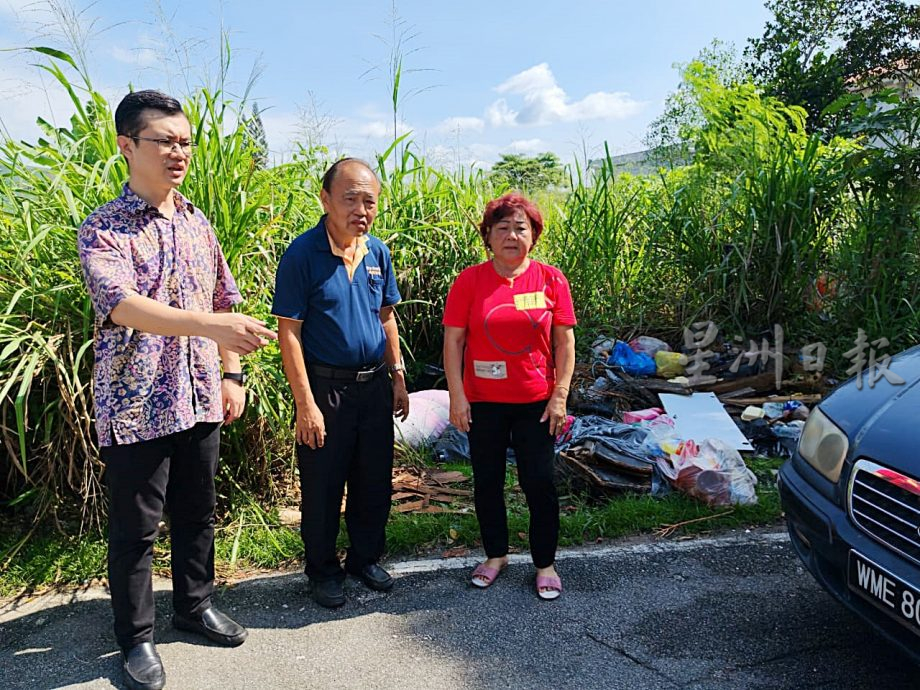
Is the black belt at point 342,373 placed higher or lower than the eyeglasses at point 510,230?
lower

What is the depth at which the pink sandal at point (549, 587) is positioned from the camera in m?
3.04

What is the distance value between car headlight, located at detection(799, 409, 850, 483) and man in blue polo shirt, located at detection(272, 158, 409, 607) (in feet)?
5.68

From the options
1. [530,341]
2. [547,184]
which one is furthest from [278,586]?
[547,184]

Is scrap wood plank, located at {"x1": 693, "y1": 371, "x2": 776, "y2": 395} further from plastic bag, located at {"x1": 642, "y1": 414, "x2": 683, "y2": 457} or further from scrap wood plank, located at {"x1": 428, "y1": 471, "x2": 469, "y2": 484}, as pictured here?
scrap wood plank, located at {"x1": 428, "y1": 471, "x2": 469, "y2": 484}

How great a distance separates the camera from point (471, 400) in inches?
120

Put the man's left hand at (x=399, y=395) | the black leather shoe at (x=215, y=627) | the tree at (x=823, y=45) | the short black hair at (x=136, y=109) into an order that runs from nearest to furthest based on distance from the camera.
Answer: the short black hair at (x=136, y=109) → the black leather shoe at (x=215, y=627) → the man's left hand at (x=399, y=395) → the tree at (x=823, y=45)

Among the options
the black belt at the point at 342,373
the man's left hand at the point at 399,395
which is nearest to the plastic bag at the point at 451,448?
the man's left hand at the point at 399,395

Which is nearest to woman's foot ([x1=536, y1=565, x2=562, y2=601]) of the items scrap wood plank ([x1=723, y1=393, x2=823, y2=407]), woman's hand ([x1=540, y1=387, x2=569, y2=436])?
woman's hand ([x1=540, y1=387, x2=569, y2=436])

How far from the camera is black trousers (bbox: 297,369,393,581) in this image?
2.92 metres

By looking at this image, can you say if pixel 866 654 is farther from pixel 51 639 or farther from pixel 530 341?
pixel 51 639

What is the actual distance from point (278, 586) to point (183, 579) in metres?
0.58

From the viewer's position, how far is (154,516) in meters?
2.46

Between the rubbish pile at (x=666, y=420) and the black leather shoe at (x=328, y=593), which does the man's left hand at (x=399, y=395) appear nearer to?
the black leather shoe at (x=328, y=593)

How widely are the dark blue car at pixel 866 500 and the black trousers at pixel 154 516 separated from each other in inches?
88.2
